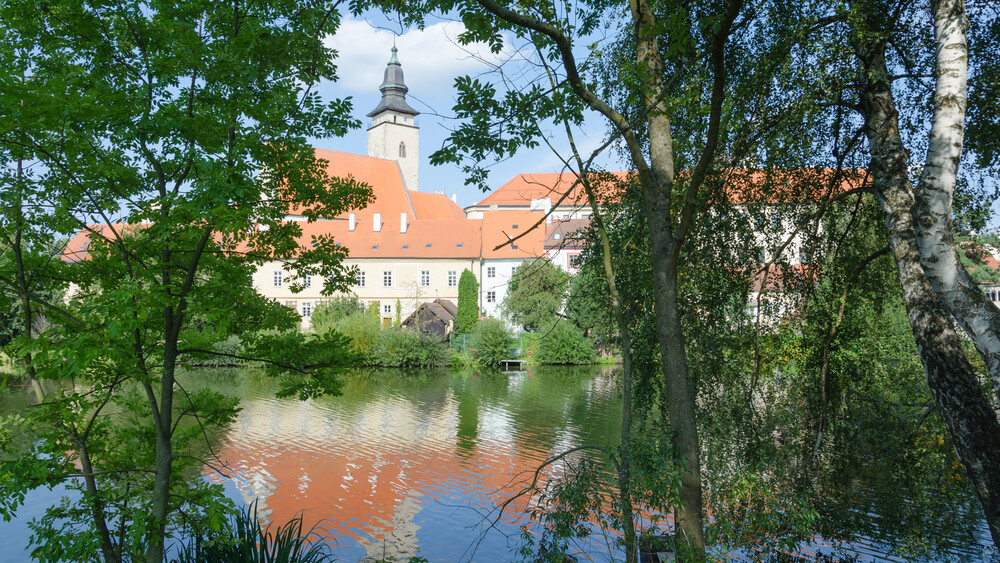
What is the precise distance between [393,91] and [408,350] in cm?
4162

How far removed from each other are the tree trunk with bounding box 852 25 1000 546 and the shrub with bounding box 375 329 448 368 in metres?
27.8

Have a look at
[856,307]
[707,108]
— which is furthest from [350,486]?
[707,108]

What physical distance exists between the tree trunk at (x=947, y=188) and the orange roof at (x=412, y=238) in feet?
139

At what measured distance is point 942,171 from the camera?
16.0ft

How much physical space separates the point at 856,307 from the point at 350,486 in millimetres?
9152

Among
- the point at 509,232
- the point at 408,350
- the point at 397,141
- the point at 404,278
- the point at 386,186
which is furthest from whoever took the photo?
the point at 397,141

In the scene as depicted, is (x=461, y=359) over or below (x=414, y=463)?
over

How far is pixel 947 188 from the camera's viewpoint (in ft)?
15.9

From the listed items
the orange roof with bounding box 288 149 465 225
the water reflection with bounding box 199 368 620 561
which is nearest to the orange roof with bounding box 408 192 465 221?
the orange roof with bounding box 288 149 465 225

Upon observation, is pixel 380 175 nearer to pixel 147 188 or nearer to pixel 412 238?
pixel 412 238

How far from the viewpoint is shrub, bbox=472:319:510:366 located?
33.4 metres

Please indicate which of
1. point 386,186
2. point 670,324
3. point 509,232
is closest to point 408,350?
point 509,232

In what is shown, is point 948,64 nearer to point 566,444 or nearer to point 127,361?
point 127,361

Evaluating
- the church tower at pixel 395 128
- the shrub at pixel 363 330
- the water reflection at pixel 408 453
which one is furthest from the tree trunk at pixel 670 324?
the church tower at pixel 395 128
